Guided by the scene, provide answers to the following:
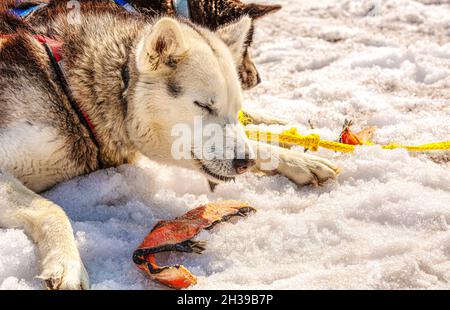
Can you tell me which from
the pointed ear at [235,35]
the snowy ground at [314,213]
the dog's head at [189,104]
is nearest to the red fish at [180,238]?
the snowy ground at [314,213]

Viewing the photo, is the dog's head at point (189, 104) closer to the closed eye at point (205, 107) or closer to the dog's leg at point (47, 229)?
the closed eye at point (205, 107)

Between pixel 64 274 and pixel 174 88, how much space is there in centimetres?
108

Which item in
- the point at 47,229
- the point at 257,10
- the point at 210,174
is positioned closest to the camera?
the point at 47,229

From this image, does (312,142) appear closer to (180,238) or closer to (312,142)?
(312,142)

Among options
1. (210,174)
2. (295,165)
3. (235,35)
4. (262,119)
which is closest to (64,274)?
(210,174)

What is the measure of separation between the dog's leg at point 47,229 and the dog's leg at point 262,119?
2069 millimetres

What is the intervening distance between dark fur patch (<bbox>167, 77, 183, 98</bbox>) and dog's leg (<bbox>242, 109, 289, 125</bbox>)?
1.59 meters

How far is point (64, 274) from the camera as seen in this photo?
82.7 inches

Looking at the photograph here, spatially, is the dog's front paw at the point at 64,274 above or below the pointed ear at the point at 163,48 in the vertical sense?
below

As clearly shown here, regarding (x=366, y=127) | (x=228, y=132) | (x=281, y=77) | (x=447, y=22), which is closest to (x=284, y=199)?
(x=228, y=132)

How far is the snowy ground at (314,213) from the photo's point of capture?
226cm

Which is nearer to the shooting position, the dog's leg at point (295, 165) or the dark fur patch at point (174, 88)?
the dark fur patch at point (174, 88)

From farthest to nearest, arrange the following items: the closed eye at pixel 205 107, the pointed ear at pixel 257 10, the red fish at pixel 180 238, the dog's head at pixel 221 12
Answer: the pointed ear at pixel 257 10 → the dog's head at pixel 221 12 → the closed eye at pixel 205 107 → the red fish at pixel 180 238

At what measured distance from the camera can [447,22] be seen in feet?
21.3
